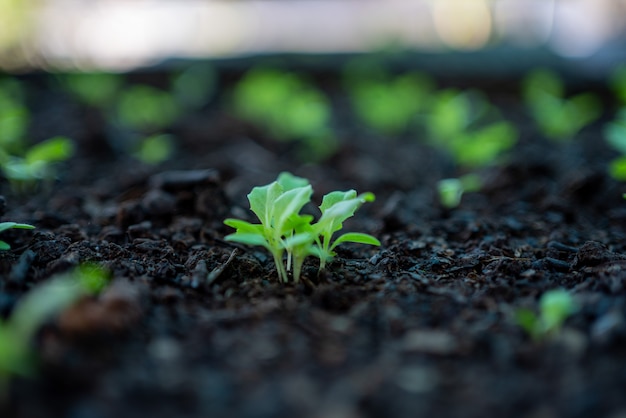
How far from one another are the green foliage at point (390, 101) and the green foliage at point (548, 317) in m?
2.51

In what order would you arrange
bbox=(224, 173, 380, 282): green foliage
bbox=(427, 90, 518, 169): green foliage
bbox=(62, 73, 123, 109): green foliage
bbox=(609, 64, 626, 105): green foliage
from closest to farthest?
bbox=(224, 173, 380, 282): green foliage → bbox=(427, 90, 518, 169): green foliage → bbox=(609, 64, 626, 105): green foliage → bbox=(62, 73, 123, 109): green foliage

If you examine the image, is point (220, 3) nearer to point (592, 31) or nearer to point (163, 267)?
point (592, 31)

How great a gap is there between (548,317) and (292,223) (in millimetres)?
554

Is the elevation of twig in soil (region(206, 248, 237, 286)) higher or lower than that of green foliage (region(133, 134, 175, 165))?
lower

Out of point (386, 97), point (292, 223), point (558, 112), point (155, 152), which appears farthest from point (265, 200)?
point (386, 97)

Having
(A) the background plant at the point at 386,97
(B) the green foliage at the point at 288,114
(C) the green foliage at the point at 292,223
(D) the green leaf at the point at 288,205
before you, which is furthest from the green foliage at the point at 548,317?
(A) the background plant at the point at 386,97

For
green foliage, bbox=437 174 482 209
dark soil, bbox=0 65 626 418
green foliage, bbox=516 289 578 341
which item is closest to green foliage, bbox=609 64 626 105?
dark soil, bbox=0 65 626 418

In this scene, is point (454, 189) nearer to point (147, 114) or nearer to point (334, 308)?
point (334, 308)

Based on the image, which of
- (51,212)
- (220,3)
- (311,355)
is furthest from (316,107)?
(220,3)

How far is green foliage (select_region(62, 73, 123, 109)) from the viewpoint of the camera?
430cm

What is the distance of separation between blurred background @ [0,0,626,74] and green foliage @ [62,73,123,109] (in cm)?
102

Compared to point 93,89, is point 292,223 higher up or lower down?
lower down

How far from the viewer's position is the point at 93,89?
14.2ft

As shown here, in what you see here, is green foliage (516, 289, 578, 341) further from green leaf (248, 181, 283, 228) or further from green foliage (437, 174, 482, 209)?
green foliage (437, 174, 482, 209)
